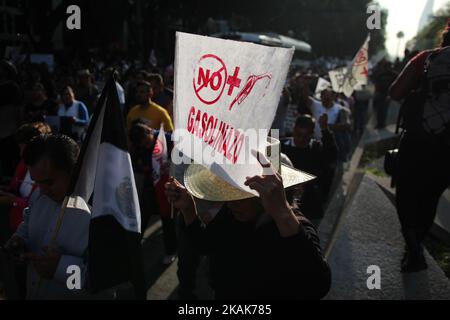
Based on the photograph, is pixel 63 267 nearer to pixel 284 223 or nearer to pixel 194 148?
pixel 194 148

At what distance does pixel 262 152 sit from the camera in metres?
1.78

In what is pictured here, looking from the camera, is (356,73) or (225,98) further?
(356,73)

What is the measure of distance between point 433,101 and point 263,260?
104 inches

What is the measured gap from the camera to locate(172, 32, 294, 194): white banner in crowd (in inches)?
71.2

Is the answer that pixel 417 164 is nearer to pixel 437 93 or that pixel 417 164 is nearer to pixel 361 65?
pixel 437 93

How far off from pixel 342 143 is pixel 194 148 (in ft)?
23.9

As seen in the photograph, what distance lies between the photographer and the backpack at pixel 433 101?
146 inches

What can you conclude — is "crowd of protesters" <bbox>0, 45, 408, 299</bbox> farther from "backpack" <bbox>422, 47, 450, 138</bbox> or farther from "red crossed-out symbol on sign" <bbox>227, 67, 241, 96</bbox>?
"backpack" <bbox>422, 47, 450, 138</bbox>

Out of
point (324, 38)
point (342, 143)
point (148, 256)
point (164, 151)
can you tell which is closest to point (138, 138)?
point (164, 151)

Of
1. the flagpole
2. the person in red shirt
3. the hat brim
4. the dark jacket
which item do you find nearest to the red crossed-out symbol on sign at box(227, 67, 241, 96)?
the hat brim

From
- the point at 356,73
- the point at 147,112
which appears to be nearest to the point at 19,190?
the point at 147,112

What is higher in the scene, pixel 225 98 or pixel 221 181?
pixel 225 98

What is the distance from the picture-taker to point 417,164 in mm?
4172

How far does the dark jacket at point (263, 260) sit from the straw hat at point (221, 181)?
0.17m
